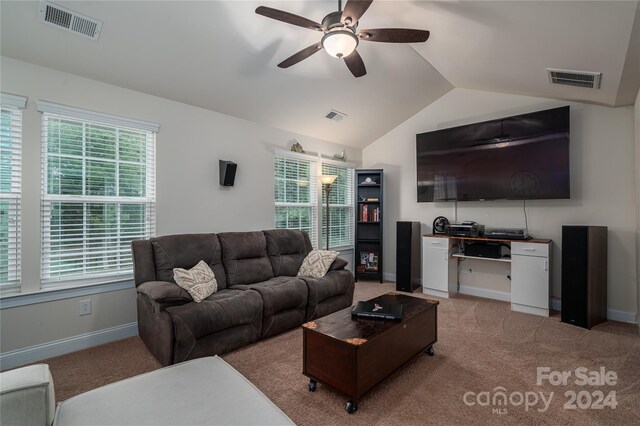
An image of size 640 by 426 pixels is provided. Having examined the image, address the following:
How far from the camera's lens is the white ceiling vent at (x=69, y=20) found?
2219 millimetres

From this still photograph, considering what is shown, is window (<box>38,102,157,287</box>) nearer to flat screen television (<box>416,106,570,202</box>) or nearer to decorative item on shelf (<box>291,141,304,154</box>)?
decorative item on shelf (<box>291,141,304,154</box>)

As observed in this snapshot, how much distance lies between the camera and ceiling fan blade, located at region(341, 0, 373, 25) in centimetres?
189

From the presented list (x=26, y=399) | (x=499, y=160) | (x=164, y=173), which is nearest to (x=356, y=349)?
(x=26, y=399)

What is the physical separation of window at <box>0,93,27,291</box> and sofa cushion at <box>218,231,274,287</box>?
65.9 inches

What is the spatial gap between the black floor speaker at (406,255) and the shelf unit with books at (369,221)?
57 cm

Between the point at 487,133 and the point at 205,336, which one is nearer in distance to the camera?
the point at 205,336

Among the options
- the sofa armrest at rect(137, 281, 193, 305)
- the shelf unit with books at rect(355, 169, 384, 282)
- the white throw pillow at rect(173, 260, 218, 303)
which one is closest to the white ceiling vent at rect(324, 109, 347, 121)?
the shelf unit with books at rect(355, 169, 384, 282)

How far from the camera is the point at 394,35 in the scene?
2244 mm

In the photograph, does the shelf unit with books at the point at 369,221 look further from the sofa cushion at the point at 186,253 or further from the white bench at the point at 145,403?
the white bench at the point at 145,403

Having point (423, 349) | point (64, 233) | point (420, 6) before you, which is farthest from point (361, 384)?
Answer: point (420, 6)

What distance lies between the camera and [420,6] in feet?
8.80

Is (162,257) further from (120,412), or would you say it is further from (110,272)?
(120,412)

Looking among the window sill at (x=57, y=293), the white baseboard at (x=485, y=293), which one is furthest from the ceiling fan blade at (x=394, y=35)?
the white baseboard at (x=485, y=293)

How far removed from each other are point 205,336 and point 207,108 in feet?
8.41
